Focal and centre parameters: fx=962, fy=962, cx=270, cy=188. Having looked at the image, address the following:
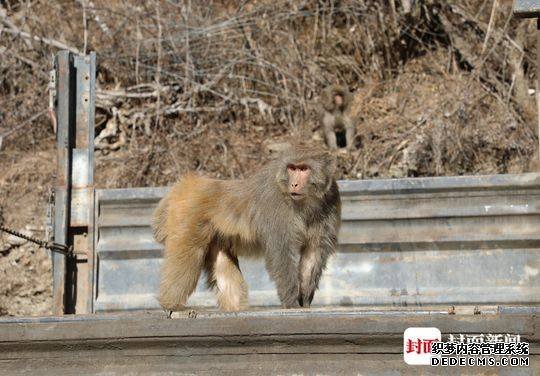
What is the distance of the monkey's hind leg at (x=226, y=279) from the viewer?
614cm

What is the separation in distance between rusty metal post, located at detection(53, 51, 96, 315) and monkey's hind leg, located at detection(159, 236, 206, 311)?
2.34 ft

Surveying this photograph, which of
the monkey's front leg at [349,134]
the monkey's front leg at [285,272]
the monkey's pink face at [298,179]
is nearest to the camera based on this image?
the monkey's front leg at [285,272]

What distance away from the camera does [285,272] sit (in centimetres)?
569

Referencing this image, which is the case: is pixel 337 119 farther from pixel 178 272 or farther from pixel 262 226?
pixel 178 272

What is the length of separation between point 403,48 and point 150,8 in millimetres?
2860

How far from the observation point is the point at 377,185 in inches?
252

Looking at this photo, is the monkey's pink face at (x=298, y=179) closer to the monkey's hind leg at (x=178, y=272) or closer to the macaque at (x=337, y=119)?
the monkey's hind leg at (x=178, y=272)

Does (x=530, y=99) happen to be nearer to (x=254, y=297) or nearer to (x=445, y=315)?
(x=254, y=297)

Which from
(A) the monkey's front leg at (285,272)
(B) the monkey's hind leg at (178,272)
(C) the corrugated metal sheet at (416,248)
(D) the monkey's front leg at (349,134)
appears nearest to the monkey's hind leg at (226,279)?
(B) the monkey's hind leg at (178,272)

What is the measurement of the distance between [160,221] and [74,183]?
0.83 metres

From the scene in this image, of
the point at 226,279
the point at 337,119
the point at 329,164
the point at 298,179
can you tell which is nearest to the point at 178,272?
the point at 226,279

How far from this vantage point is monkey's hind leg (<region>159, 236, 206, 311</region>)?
19.4 ft

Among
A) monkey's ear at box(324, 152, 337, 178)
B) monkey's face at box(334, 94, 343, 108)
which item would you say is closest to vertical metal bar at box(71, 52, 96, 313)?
monkey's ear at box(324, 152, 337, 178)

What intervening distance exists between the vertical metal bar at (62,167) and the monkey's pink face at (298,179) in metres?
1.72
